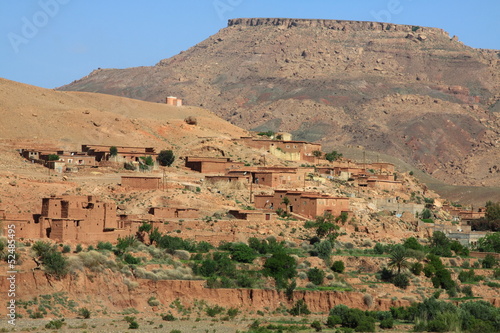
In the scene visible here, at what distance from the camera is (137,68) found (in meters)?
185

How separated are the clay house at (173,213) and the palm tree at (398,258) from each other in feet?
27.5

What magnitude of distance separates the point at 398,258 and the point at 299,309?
6425 millimetres

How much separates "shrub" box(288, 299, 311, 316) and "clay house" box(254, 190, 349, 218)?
10217 mm

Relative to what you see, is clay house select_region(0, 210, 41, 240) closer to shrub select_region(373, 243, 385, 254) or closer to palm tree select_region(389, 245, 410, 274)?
palm tree select_region(389, 245, 410, 274)

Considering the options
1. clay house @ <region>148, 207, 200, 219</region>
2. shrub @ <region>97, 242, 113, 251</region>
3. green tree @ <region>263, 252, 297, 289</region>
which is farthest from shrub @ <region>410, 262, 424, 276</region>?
shrub @ <region>97, 242, 113, 251</region>

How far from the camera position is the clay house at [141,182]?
172 feet

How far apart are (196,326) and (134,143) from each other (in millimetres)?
34827

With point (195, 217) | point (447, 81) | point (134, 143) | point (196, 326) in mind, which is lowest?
point (196, 326)

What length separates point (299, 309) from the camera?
41.9 metres

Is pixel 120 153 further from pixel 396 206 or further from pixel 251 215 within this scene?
pixel 396 206

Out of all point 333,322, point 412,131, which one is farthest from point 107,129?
point 412,131

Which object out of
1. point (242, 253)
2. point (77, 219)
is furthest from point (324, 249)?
point (77, 219)

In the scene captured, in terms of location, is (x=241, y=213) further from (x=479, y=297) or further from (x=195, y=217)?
(x=479, y=297)

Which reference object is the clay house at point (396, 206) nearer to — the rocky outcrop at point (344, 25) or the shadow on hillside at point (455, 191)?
the shadow on hillside at point (455, 191)
